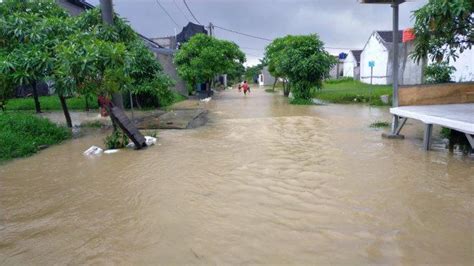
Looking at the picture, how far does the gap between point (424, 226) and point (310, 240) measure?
4.40ft

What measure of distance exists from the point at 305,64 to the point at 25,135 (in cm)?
1598

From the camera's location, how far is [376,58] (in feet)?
119

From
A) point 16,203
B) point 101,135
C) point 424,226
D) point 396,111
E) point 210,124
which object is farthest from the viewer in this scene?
point 210,124

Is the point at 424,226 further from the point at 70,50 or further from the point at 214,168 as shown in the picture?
the point at 70,50

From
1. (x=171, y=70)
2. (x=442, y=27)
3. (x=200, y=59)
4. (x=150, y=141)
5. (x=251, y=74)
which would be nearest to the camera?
(x=442, y=27)

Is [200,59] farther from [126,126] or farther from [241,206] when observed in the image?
[241,206]

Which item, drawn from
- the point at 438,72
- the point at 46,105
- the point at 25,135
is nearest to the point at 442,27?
the point at 438,72

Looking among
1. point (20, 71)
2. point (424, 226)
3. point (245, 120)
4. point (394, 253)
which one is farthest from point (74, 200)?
point (245, 120)

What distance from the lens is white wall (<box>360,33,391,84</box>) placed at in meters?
34.1

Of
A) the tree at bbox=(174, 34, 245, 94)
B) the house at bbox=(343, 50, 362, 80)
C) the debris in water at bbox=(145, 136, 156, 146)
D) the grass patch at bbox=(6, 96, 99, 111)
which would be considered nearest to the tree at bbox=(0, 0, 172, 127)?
the debris in water at bbox=(145, 136, 156, 146)

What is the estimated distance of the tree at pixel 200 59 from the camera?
25.1 meters

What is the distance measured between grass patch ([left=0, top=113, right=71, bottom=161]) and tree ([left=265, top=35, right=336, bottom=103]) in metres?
14.6

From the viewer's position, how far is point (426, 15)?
695 cm

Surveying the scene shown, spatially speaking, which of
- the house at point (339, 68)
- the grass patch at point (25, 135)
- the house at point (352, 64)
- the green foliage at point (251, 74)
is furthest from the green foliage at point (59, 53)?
the green foliage at point (251, 74)
